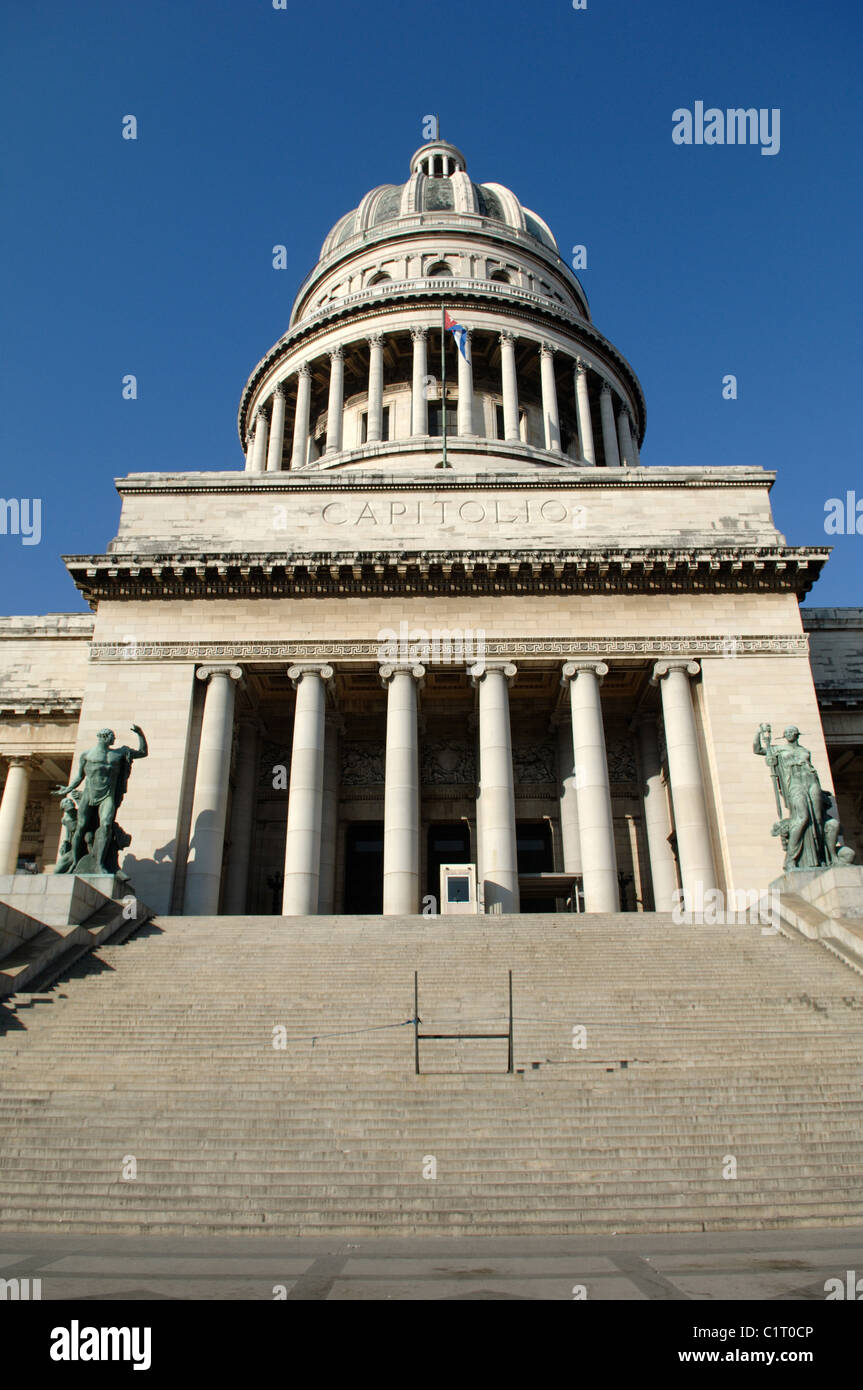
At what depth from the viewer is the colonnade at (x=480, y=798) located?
25.1m

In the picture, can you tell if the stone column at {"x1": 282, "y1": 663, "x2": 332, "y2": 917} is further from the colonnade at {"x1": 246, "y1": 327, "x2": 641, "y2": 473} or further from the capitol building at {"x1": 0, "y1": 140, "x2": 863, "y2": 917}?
the colonnade at {"x1": 246, "y1": 327, "x2": 641, "y2": 473}

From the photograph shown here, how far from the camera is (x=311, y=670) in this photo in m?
27.3

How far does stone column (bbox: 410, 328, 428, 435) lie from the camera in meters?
45.5

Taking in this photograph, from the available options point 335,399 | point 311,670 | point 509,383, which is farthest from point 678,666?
point 335,399

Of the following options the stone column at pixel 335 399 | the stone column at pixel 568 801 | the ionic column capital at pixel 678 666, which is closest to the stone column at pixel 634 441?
the stone column at pixel 335 399

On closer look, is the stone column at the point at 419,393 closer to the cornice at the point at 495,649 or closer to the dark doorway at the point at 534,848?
the cornice at the point at 495,649

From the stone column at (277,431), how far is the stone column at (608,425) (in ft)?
55.3

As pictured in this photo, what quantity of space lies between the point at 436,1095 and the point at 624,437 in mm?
44608

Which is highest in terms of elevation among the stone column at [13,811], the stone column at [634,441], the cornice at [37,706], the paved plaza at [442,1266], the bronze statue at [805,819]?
the stone column at [634,441]

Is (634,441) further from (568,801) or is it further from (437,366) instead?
(568,801)
